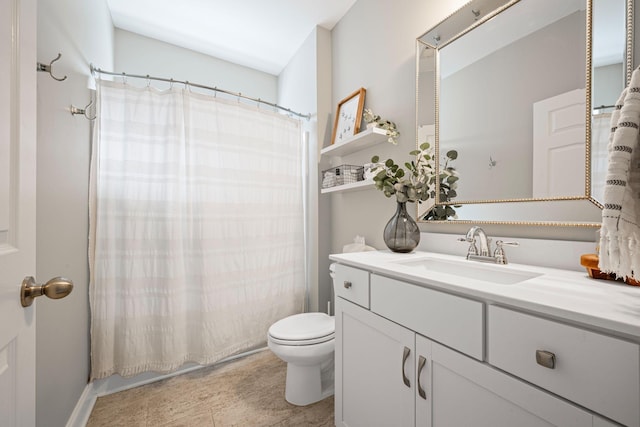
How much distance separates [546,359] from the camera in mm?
560

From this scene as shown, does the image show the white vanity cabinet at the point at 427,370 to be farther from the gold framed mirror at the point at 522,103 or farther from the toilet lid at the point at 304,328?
the gold framed mirror at the point at 522,103

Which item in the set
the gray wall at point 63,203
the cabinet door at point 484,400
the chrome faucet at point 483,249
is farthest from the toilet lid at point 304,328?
the gray wall at point 63,203

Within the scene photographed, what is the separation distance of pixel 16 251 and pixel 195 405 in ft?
4.72

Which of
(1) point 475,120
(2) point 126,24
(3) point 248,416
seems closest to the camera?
(1) point 475,120

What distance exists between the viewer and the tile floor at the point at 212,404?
4.60 ft

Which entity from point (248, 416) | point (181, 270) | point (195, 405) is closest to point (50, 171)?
point (181, 270)

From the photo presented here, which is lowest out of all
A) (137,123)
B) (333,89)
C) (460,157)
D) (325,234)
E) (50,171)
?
(325,234)

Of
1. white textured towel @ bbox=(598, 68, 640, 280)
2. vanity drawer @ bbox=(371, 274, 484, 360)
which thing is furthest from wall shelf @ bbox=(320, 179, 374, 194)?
white textured towel @ bbox=(598, 68, 640, 280)

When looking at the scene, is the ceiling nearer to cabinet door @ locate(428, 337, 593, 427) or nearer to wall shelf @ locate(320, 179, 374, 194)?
wall shelf @ locate(320, 179, 374, 194)

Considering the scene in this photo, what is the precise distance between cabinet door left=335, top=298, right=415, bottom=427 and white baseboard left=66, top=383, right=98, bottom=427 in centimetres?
132

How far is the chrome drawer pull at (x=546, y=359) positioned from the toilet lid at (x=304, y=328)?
1.03 meters

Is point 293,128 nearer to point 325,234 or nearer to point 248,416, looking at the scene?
point 325,234

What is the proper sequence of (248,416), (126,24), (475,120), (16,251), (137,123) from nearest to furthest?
(16,251) < (475,120) < (248,416) < (137,123) < (126,24)

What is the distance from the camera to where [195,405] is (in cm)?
153
